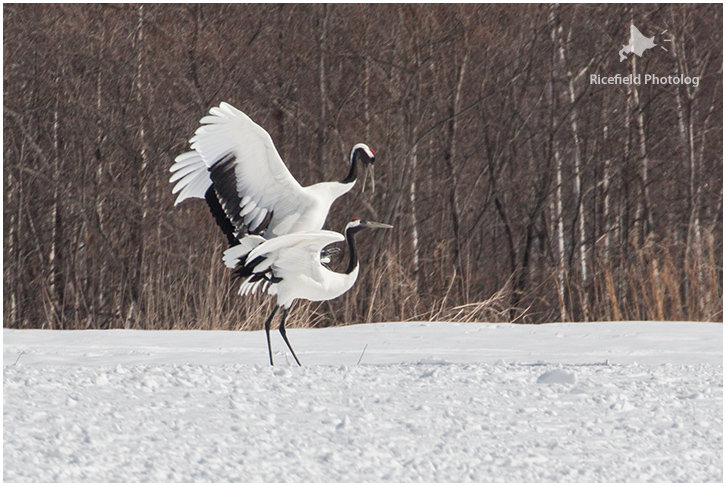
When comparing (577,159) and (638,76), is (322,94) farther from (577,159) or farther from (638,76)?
(638,76)

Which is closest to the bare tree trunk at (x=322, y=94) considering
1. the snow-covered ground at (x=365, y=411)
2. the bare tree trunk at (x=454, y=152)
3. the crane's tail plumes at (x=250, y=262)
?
the bare tree trunk at (x=454, y=152)

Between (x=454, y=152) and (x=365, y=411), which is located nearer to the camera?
(x=365, y=411)

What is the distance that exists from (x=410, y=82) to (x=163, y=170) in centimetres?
344

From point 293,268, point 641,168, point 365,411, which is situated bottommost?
point 365,411

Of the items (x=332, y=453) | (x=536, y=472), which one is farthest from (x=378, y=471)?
(x=536, y=472)

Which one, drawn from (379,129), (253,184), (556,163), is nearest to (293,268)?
(253,184)

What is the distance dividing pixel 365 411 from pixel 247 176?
1.94m

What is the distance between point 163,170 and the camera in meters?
12.0

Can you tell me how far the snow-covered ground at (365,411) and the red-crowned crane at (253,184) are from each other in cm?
92

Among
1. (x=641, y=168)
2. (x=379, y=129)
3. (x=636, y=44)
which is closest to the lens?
(x=379, y=129)

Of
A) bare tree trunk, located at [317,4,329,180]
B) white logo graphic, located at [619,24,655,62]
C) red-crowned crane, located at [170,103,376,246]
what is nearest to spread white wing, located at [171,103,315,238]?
red-crowned crane, located at [170,103,376,246]

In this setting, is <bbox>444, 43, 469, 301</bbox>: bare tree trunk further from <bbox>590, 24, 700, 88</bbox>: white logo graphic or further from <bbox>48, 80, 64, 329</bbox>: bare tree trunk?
<bbox>48, 80, 64, 329</bbox>: bare tree trunk

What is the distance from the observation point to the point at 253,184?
18.7ft

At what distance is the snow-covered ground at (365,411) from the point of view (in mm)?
3396
